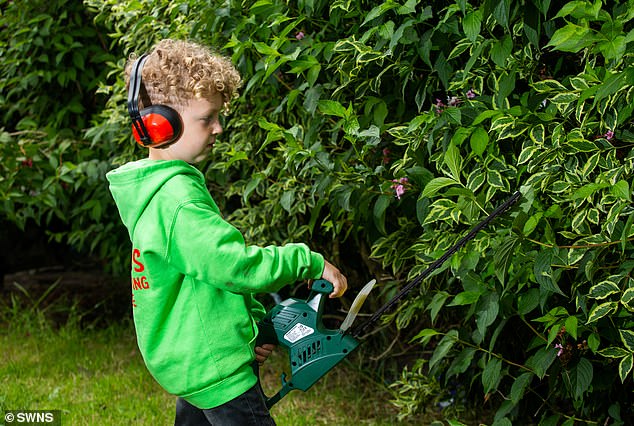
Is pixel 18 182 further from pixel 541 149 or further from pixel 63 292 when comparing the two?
pixel 541 149

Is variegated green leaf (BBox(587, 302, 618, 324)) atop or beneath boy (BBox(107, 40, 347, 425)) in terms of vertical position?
beneath

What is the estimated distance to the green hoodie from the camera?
2.06m

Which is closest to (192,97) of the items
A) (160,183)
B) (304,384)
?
(160,183)

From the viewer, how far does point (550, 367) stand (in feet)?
9.29

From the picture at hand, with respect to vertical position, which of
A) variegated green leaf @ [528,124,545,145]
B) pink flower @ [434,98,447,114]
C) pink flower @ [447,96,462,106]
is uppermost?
variegated green leaf @ [528,124,545,145]

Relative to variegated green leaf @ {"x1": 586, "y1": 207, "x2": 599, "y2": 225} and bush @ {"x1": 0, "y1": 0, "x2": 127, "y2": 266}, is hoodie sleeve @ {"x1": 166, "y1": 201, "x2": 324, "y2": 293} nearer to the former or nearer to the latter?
variegated green leaf @ {"x1": 586, "y1": 207, "x2": 599, "y2": 225}

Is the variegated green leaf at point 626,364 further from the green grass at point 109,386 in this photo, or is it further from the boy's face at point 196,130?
the green grass at point 109,386

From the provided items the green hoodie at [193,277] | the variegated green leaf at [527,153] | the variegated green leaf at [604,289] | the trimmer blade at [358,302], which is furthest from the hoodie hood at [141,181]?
the variegated green leaf at [604,289]

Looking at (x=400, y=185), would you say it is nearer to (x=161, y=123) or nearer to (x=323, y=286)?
(x=323, y=286)

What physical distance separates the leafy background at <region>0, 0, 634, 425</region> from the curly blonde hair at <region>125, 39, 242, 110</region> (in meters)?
0.57

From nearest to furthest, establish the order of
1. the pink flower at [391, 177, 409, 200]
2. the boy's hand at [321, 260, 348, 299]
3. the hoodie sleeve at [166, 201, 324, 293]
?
the hoodie sleeve at [166, 201, 324, 293] → the boy's hand at [321, 260, 348, 299] → the pink flower at [391, 177, 409, 200]

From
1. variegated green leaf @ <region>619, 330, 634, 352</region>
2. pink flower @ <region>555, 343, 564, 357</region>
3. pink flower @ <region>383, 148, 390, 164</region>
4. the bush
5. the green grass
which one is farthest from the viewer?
the bush

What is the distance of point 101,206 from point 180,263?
275 cm

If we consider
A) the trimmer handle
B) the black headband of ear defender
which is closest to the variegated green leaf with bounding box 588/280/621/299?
the trimmer handle
